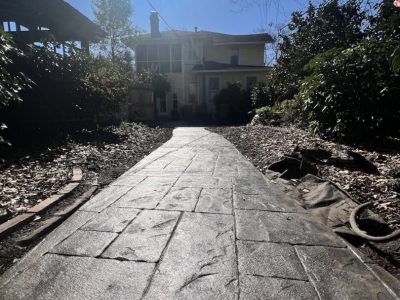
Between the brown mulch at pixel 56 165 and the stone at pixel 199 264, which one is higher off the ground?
the brown mulch at pixel 56 165

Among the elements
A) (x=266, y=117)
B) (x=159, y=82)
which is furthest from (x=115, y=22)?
(x=266, y=117)

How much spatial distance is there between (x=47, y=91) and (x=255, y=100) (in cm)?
1281

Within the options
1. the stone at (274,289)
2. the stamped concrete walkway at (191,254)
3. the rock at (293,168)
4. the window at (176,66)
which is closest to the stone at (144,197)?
the stamped concrete walkway at (191,254)

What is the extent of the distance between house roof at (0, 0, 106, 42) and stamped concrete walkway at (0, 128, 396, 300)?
10188mm

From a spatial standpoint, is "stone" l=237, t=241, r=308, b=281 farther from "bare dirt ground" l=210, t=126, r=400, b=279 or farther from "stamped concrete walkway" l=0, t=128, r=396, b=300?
"bare dirt ground" l=210, t=126, r=400, b=279

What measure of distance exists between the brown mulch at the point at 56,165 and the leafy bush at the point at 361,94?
4286 mm

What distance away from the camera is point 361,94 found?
24.0 feet

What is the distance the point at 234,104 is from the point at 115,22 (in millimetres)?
13225

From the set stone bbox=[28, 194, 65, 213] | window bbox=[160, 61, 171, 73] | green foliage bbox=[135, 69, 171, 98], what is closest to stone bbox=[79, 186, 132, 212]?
stone bbox=[28, 194, 65, 213]

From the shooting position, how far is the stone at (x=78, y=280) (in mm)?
1951

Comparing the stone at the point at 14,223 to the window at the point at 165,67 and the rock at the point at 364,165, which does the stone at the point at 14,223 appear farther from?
the window at the point at 165,67

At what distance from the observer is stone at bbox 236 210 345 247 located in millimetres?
2693

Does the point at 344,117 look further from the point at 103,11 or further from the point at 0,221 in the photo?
Result: the point at 103,11

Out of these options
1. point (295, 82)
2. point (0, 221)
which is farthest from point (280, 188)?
point (295, 82)
